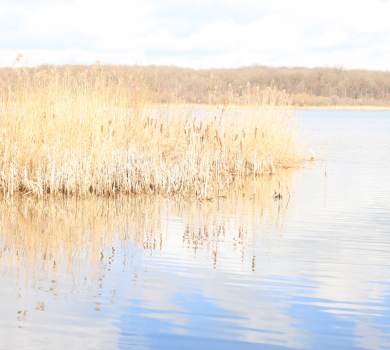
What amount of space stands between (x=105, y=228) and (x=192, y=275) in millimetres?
1864

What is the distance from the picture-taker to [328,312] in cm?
306

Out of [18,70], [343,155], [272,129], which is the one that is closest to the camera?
[18,70]

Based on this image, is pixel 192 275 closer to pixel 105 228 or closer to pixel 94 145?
pixel 105 228

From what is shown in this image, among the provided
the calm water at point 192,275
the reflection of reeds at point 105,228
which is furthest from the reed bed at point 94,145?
the calm water at point 192,275

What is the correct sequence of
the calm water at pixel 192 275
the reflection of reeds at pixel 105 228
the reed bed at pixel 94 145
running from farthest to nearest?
the reed bed at pixel 94 145 < the reflection of reeds at pixel 105 228 < the calm water at pixel 192 275

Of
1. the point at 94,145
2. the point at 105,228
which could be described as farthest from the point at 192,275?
the point at 94,145

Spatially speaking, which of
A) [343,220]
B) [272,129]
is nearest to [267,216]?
[343,220]

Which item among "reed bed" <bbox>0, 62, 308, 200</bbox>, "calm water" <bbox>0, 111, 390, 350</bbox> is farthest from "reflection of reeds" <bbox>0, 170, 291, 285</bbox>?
"reed bed" <bbox>0, 62, 308, 200</bbox>

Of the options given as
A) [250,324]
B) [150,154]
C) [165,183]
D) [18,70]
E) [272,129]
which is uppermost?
[18,70]

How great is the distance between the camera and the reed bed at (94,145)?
714cm

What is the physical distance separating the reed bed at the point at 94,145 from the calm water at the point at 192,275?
0.56m

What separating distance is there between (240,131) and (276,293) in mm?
6963

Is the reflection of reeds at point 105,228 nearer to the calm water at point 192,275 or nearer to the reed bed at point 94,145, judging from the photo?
the calm water at point 192,275

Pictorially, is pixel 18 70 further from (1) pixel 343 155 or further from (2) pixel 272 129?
(1) pixel 343 155
